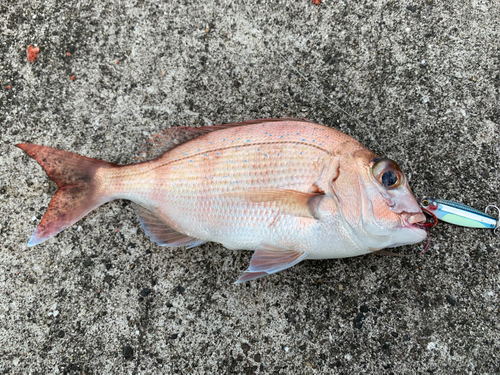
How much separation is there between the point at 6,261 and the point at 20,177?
52 centimetres

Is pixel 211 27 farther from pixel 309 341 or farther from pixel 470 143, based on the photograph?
pixel 309 341

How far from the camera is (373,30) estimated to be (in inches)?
78.5

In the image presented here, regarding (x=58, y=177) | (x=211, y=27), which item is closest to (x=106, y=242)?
(x=58, y=177)

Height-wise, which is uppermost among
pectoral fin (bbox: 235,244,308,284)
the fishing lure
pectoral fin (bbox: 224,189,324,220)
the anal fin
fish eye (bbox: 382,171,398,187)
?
fish eye (bbox: 382,171,398,187)

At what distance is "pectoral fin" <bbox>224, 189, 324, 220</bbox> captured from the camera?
1.49m

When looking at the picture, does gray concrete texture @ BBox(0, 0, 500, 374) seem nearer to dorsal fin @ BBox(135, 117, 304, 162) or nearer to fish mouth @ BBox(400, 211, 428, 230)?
dorsal fin @ BBox(135, 117, 304, 162)

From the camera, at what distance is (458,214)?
1761mm

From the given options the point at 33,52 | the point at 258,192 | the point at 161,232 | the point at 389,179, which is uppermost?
the point at 33,52

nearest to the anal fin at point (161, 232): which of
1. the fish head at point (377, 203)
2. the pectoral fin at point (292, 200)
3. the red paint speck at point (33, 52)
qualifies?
the pectoral fin at point (292, 200)

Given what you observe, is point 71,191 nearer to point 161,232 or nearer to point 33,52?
point 161,232

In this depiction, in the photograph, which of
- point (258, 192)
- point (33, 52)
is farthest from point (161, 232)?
point (33, 52)

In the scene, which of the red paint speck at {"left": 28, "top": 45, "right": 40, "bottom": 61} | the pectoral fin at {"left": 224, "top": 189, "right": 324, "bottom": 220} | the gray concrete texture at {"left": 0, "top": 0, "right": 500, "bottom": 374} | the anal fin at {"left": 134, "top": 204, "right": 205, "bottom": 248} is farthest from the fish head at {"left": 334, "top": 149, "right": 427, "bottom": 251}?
the red paint speck at {"left": 28, "top": 45, "right": 40, "bottom": 61}

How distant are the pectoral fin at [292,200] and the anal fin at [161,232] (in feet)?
1.54

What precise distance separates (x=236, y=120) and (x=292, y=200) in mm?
753
